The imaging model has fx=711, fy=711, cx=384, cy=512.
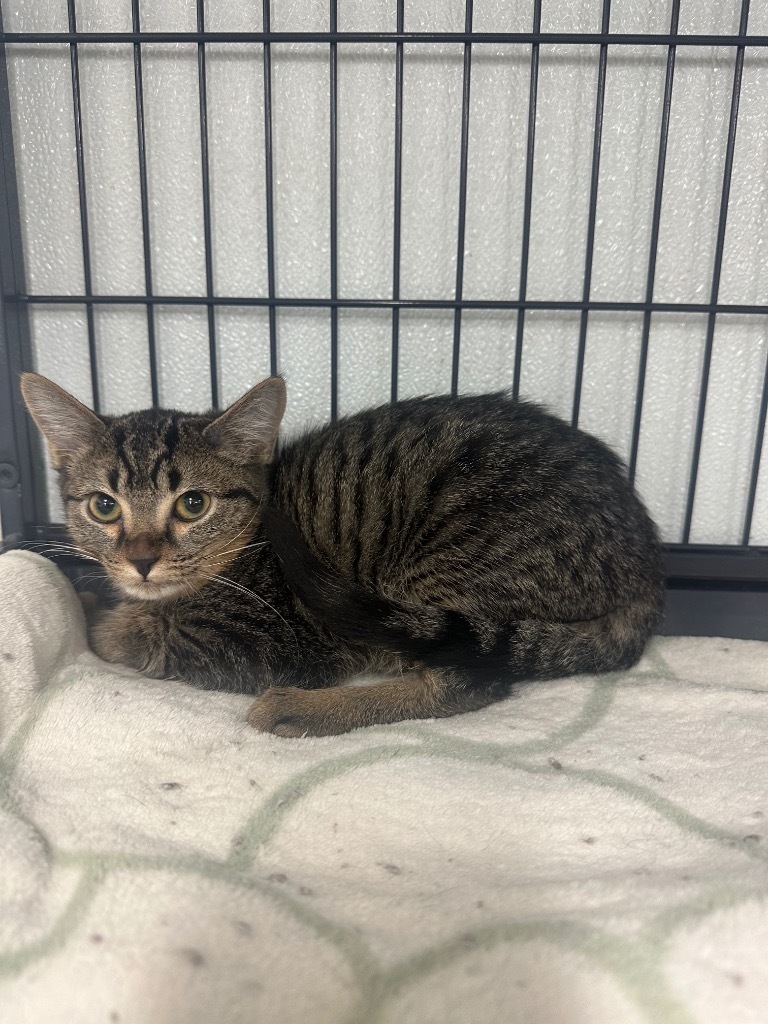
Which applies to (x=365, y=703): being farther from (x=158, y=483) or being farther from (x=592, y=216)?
(x=592, y=216)

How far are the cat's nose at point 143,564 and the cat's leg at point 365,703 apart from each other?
0.28m

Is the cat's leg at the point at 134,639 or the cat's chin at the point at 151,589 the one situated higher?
the cat's chin at the point at 151,589

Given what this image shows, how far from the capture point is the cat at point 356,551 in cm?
113

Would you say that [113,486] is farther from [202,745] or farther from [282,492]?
[202,745]

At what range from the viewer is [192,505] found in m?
1.24

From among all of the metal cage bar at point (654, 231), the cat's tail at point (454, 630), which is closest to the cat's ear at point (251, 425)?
the cat's tail at point (454, 630)

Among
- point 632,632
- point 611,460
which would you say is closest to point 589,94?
point 611,460

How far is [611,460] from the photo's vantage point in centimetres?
130

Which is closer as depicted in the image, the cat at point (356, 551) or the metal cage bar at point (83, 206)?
the cat at point (356, 551)

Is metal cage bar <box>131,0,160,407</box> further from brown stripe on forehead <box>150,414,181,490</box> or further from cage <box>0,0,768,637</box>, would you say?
brown stripe on forehead <box>150,414,181,490</box>

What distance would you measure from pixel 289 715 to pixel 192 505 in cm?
40

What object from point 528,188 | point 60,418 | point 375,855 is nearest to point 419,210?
point 528,188

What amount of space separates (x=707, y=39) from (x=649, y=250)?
1.19ft

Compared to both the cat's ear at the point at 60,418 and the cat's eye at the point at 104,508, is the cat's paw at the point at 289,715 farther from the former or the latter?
the cat's ear at the point at 60,418
